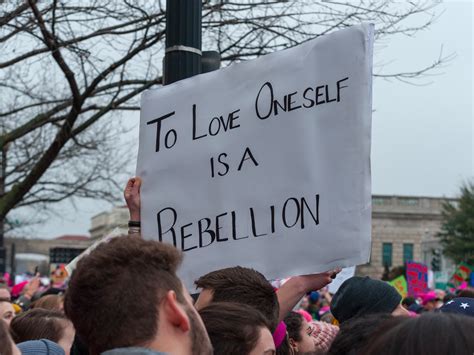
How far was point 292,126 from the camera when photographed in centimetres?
→ 356

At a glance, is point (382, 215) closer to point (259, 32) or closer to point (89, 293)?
point (259, 32)

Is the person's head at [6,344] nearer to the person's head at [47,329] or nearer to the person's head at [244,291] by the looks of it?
the person's head at [244,291]

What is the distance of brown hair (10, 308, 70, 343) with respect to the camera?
175 inches

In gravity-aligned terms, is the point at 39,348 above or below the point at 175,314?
below

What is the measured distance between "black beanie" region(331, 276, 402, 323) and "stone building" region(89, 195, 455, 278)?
64223 millimetres

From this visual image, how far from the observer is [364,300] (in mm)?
4137

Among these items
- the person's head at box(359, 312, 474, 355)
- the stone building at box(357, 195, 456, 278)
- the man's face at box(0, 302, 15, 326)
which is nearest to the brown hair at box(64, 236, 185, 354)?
the person's head at box(359, 312, 474, 355)

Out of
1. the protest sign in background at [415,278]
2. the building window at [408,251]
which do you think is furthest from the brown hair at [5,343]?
the building window at [408,251]

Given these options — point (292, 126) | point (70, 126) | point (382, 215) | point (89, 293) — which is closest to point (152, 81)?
point (70, 126)

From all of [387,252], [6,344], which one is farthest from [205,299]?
[387,252]

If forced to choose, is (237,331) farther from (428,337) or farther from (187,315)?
(428,337)

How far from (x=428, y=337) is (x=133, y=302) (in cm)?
80

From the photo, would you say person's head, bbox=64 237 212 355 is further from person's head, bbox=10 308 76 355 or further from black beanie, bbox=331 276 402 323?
person's head, bbox=10 308 76 355

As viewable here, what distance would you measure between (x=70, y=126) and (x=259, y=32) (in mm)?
2137
